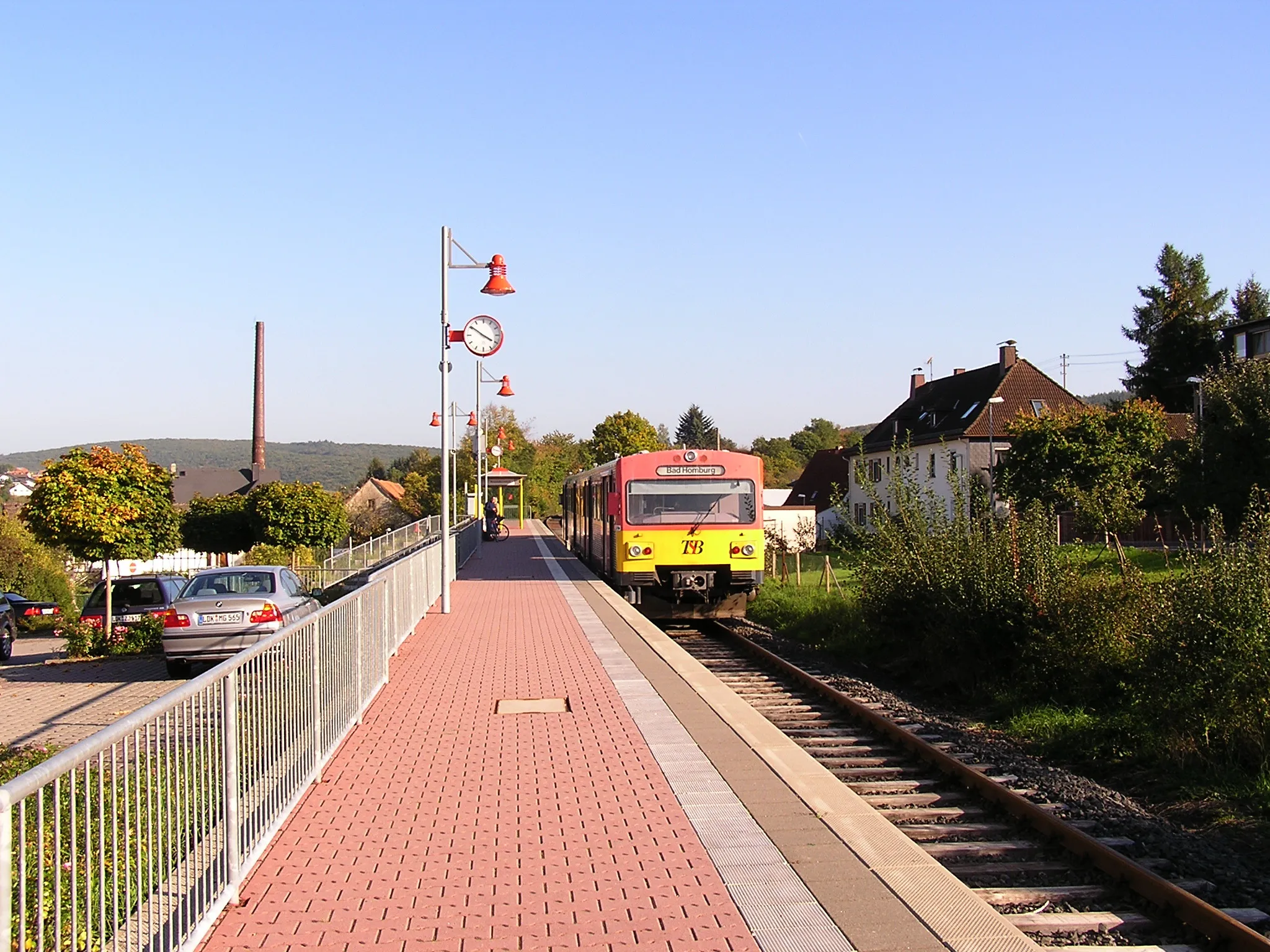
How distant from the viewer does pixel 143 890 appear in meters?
4.47

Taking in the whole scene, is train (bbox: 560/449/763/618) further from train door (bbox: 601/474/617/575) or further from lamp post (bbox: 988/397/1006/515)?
lamp post (bbox: 988/397/1006/515)

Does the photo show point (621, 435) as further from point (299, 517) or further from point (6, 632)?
A: point (6, 632)

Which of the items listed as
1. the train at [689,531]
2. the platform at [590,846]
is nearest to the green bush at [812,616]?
the train at [689,531]

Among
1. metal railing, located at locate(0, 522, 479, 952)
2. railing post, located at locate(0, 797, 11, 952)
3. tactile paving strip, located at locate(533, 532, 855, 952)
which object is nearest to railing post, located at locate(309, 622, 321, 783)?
metal railing, located at locate(0, 522, 479, 952)

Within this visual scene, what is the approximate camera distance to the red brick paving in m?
4.86

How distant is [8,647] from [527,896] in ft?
76.1

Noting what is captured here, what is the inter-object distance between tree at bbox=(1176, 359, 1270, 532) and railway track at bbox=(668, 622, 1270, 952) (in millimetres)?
24400

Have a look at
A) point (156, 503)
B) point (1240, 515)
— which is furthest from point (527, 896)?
point (1240, 515)

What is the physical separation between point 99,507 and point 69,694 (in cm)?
527

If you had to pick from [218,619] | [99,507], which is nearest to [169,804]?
[218,619]

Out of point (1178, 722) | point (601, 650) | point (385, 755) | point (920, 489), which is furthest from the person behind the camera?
point (920, 489)

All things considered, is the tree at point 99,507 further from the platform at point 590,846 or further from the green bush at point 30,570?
the green bush at point 30,570

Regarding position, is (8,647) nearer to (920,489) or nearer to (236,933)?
(920,489)

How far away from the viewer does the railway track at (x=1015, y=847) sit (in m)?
5.91
